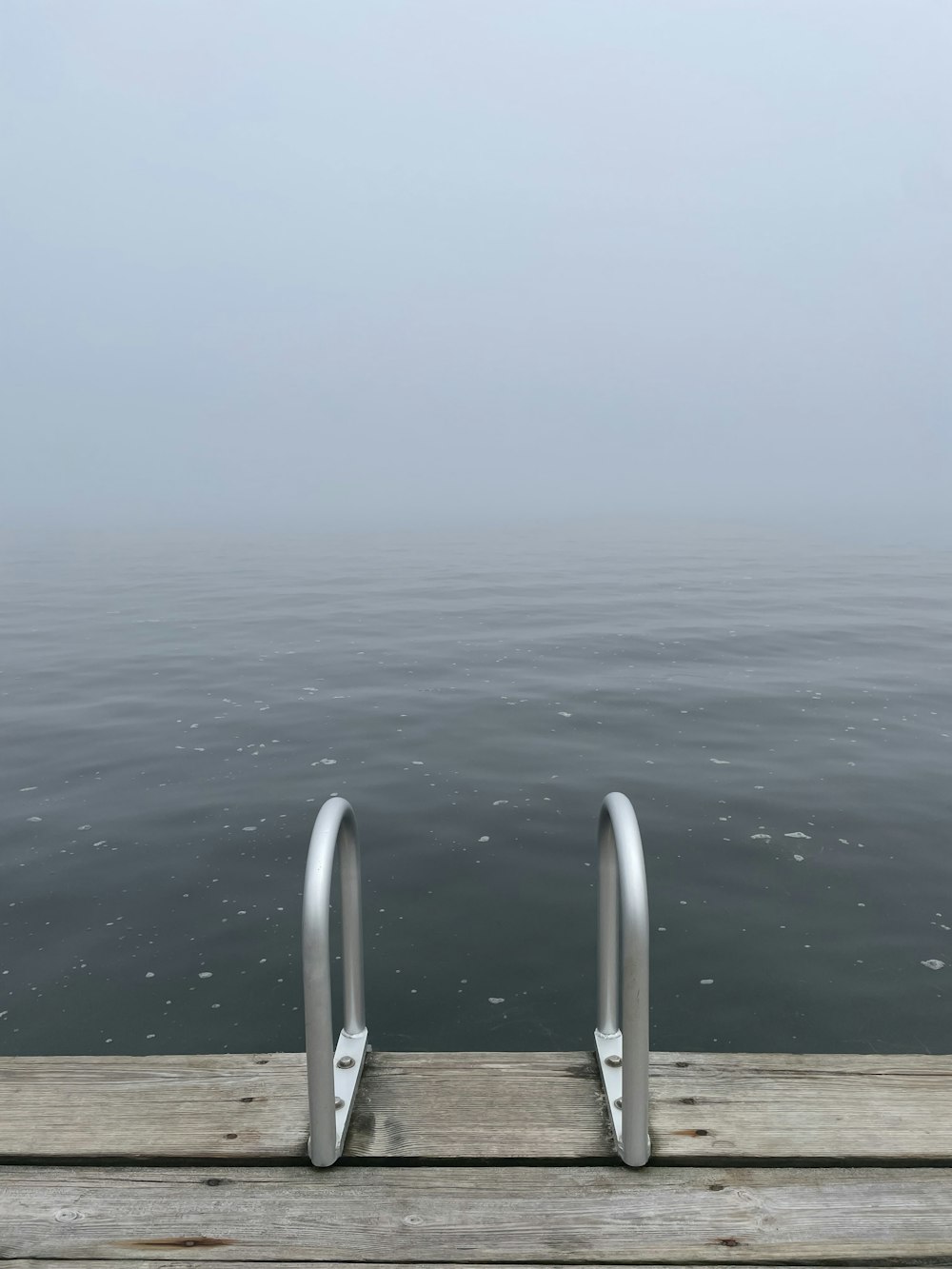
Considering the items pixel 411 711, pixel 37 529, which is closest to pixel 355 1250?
pixel 411 711

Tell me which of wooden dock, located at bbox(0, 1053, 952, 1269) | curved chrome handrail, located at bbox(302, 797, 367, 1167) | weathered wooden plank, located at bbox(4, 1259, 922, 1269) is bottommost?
weathered wooden plank, located at bbox(4, 1259, 922, 1269)

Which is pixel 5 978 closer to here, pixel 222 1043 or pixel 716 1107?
pixel 222 1043

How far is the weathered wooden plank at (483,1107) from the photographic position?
105 inches

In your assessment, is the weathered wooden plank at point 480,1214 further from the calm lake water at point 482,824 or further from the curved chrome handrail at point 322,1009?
the calm lake water at point 482,824

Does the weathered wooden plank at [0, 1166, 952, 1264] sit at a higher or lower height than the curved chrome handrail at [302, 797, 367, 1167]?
lower

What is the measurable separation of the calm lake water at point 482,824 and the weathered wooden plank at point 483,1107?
1910mm

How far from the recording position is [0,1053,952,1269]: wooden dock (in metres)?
2.34

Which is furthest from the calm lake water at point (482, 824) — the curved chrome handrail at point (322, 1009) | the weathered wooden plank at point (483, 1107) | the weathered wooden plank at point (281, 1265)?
the weathered wooden plank at point (281, 1265)

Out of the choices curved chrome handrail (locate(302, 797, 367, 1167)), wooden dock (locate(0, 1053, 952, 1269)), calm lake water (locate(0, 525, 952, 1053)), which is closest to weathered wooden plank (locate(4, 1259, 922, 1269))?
wooden dock (locate(0, 1053, 952, 1269))

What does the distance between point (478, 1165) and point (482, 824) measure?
539 centimetres

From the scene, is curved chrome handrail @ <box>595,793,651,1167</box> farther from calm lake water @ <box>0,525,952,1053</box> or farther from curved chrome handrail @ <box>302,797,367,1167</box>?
calm lake water @ <box>0,525,952,1053</box>

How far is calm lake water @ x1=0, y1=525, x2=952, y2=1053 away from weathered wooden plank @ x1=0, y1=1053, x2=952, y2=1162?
75.2 inches

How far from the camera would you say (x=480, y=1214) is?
244 centimetres

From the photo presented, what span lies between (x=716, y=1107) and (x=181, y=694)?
11.3m
